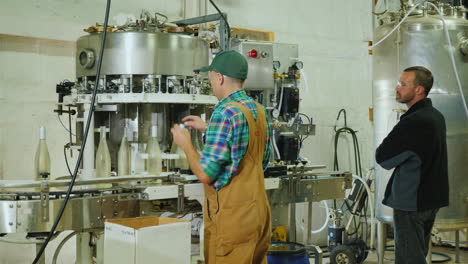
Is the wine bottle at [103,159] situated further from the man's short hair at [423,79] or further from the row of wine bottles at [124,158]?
the man's short hair at [423,79]

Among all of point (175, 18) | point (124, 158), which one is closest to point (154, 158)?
point (124, 158)

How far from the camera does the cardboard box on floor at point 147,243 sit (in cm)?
217

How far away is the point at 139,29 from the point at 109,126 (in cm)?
58

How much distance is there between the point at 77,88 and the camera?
325 centimetres

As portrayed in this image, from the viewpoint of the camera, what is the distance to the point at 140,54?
10.1 feet

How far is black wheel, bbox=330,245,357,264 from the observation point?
186 inches

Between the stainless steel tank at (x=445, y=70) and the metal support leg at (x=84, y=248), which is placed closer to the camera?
the metal support leg at (x=84, y=248)

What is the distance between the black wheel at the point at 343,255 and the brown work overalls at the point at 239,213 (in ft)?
7.88

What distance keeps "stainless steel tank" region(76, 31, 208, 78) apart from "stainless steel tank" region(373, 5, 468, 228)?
2.18 m

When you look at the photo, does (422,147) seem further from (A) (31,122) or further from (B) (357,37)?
(B) (357,37)

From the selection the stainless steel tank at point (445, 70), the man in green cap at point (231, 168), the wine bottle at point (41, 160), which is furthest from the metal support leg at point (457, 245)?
the wine bottle at point (41, 160)

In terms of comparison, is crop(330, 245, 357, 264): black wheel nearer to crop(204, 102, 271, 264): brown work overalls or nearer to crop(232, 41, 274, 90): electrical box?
crop(232, 41, 274, 90): electrical box

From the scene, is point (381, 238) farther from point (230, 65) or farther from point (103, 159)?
point (230, 65)

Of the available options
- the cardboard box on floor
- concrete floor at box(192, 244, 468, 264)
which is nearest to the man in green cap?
the cardboard box on floor
